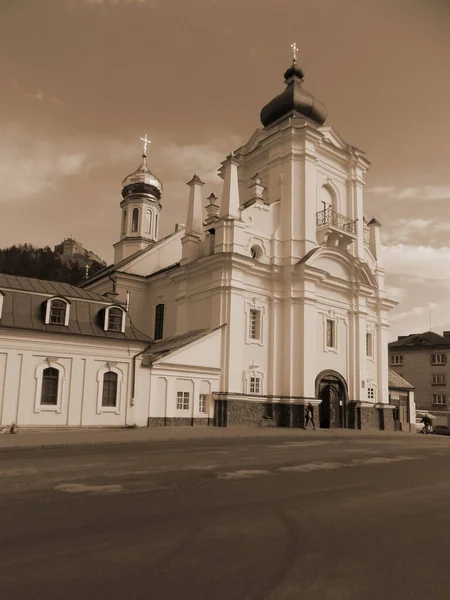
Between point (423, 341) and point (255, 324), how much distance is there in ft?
130

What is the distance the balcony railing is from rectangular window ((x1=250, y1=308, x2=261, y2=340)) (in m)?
7.56

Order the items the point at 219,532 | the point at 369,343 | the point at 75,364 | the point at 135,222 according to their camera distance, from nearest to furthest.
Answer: the point at 219,532 < the point at 75,364 < the point at 369,343 < the point at 135,222

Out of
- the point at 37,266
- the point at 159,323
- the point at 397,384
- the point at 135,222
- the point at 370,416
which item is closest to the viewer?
the point at 370,416

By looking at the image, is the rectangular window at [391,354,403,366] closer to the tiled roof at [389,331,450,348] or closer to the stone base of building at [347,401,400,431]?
the tiled roof at [389,331,450,348]

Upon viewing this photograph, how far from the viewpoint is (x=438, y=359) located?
6156cm

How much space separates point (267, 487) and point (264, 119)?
31.3 m

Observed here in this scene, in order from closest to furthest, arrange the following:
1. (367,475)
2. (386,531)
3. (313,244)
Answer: (386,531)
(367,475)
(313,244)

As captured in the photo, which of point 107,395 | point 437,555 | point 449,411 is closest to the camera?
point 437,555

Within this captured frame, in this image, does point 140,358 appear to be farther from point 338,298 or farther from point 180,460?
point 338,298

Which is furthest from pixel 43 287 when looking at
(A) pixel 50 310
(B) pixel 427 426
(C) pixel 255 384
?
(B) pixel 427 426


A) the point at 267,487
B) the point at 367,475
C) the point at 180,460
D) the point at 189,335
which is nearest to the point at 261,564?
the point at 267,487

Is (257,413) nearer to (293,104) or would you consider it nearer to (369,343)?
(369,343)

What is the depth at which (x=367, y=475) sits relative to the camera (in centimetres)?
1090

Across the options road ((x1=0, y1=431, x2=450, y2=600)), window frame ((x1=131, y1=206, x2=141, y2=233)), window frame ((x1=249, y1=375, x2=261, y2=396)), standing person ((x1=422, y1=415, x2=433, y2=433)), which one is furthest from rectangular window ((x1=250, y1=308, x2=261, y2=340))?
standing person ((x1=422, y1=415, x2=433, y2=433))
